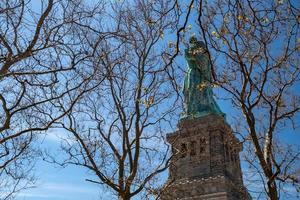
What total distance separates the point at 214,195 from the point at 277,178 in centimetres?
2790

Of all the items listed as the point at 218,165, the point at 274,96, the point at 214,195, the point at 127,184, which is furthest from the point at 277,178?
the point at 218,165

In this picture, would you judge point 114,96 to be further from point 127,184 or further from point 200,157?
point 200,157

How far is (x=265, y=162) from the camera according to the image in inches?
424

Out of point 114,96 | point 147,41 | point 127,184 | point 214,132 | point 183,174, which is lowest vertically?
point 127,184

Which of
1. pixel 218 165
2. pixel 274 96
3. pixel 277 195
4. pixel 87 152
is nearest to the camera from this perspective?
pixel 277 195

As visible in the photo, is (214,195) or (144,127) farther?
(214,195)

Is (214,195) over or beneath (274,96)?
over

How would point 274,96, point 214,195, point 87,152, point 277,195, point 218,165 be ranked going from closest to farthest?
point 277,195
point 274,96
point 87,152
point 214,195
point 218,165

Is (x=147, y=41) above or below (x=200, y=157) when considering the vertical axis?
Answer: below

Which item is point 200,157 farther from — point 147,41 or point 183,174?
point 147,41

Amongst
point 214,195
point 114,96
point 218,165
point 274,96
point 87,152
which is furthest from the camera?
point 218,165

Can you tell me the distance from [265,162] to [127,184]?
4.67 m

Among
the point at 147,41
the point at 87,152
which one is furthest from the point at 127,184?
the point at 147,41

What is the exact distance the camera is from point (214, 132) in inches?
1703
